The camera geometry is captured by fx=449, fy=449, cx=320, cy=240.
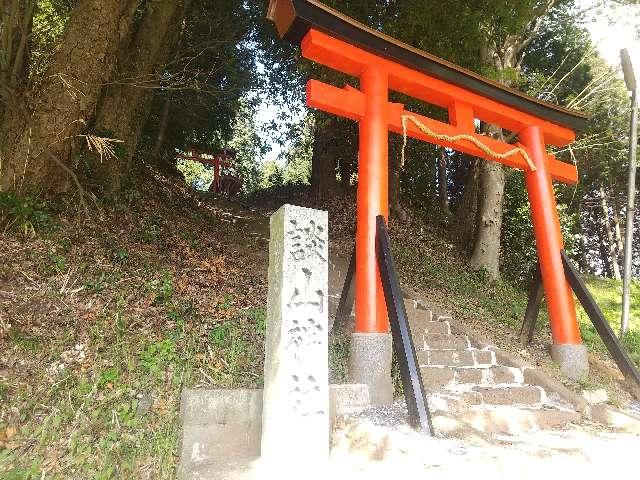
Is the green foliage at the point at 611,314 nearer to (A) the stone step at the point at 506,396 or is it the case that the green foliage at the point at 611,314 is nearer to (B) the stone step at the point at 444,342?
(B) the stone step at the point at 444,342

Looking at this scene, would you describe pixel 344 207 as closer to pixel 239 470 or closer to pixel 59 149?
pixel 59 149

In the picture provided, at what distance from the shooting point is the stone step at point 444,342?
222 inches

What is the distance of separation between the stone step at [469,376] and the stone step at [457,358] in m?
0.23

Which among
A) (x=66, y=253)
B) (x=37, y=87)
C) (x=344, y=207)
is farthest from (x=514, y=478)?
(x=344, y=207)

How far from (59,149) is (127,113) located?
2063mm

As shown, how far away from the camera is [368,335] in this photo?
4340 millimetres

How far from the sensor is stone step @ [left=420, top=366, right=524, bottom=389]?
15.6 ft

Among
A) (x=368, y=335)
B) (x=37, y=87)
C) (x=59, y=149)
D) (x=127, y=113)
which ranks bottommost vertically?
(x=368, y=335)

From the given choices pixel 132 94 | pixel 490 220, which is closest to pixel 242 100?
pixel 132 94

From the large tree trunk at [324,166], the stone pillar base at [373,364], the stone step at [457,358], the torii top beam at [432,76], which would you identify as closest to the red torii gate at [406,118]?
the torii top beam at [432,76]

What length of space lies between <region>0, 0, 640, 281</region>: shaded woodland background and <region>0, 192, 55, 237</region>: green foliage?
2cm

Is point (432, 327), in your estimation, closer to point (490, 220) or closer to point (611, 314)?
point (490, 220)

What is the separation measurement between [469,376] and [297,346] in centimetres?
257

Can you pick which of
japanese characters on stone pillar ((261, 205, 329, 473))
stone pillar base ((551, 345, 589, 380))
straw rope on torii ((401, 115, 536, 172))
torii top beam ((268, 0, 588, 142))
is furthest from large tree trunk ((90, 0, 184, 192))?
stone pillar base ((551, 345, 589, 380))
